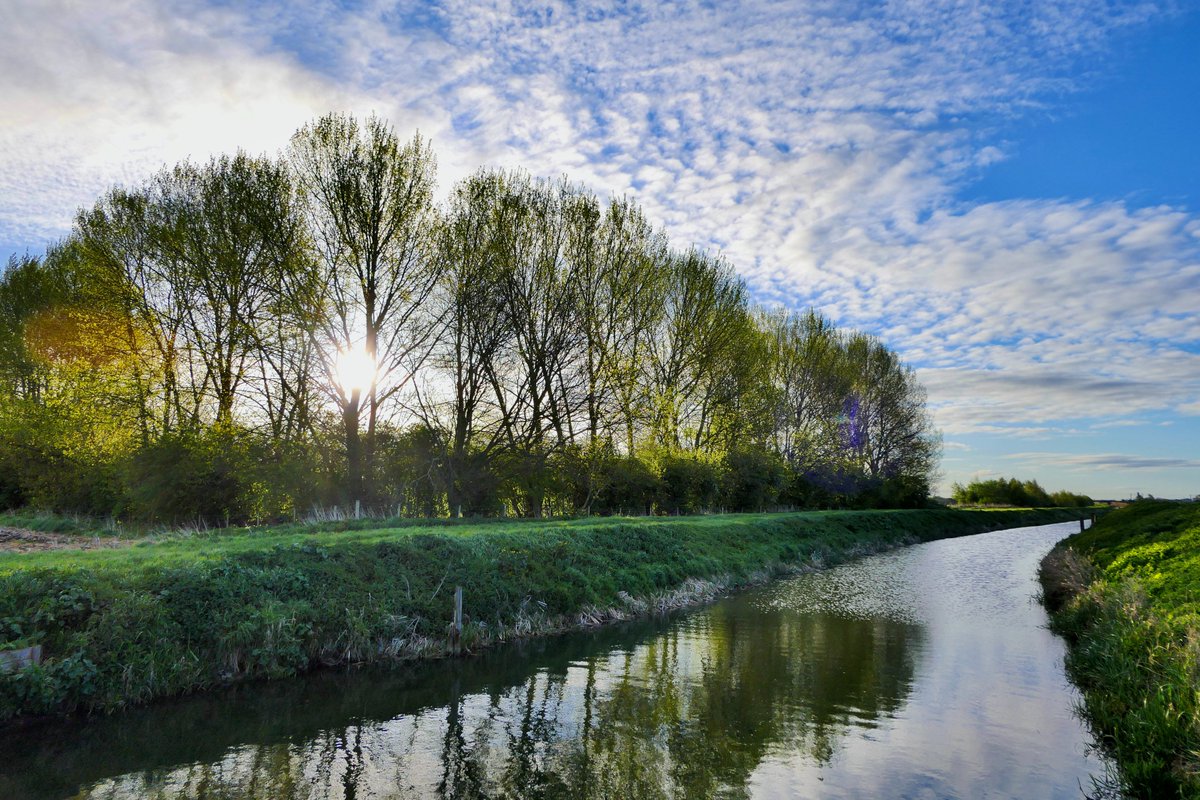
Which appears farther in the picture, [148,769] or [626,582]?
[626,582]

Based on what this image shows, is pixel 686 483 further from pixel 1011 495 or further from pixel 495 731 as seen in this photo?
pixel 1011 495

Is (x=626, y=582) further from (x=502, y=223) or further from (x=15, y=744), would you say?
(x=502, y=223)

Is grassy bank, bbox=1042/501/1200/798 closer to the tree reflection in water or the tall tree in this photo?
the tree reflection in water

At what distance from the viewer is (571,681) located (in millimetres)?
12422

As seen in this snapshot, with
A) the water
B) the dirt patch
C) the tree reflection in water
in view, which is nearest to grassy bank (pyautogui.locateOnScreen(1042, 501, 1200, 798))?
the water

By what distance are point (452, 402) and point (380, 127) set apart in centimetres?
1198

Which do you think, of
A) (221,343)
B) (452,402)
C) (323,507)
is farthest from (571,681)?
(221,343)

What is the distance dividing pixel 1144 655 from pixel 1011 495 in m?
87.3

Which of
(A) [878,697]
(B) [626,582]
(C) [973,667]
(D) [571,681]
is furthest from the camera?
(B) [626,582]

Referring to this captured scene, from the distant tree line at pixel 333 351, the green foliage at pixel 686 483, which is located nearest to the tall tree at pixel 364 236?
the distant tree line at pixel 333 351

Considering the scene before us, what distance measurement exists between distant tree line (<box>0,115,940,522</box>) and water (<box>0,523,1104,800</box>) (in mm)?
16076

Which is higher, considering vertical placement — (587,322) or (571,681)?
(587,322)

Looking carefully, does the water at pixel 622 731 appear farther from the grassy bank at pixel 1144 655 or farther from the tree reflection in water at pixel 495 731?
the grassy bank at pixel 1144 655

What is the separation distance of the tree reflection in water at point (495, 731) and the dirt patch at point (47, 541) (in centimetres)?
1058
